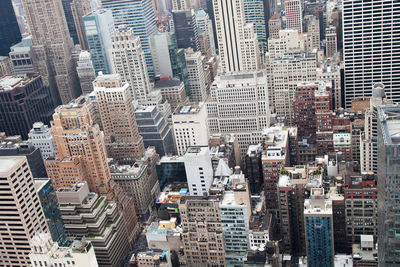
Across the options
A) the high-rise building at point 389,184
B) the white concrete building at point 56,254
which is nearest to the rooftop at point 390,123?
the high-rise building at point 389,184

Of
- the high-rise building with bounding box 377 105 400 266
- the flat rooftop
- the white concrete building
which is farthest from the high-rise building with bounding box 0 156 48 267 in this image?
the high-rise building with bounding box 377 105 400 266

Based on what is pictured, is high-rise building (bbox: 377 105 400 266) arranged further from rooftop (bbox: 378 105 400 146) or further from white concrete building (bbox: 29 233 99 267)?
white concrete building (bbox: 29 233 99 267)

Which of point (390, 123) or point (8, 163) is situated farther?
point (8, 163)

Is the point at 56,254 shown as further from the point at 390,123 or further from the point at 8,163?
the point at 390,123

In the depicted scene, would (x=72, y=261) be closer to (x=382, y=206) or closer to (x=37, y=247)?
(x=37, y=247)

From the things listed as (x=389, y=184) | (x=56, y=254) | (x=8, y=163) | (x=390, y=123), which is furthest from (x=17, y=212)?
(x=390, y=123)

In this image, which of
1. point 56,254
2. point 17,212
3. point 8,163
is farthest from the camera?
point 8,163
